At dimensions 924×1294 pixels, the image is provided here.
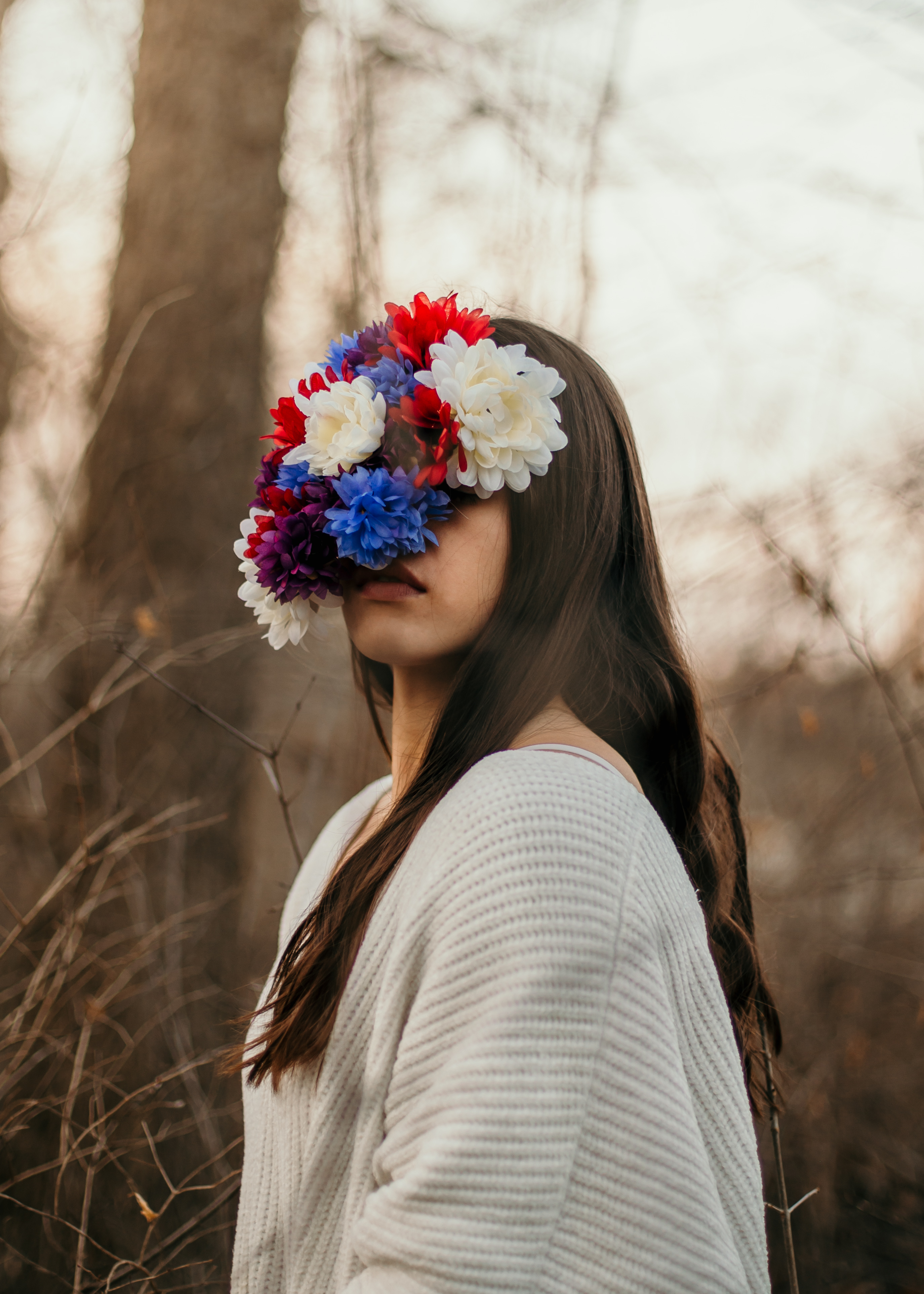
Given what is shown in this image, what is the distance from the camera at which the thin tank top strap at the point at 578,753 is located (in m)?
1.03

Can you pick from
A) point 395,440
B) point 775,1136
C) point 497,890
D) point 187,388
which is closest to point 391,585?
point 395,440

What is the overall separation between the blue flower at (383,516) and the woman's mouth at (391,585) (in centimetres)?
3

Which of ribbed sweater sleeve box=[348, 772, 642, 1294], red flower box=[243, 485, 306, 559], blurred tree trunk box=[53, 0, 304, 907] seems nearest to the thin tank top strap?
ribbed sweater sleeve box=[348, 772, 642, 1294]

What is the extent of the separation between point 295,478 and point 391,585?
20cm

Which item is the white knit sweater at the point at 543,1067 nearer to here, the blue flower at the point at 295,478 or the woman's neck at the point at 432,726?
the woman's neck at the point at 432,726

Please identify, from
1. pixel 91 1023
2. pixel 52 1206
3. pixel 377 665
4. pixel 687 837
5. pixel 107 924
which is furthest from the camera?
pixel 107 924

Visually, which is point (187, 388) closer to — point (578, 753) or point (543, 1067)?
point (578, 753)

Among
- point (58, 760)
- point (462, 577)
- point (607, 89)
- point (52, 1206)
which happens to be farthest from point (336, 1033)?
point (607, 89)

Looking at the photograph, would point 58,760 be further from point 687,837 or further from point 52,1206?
point 687,837

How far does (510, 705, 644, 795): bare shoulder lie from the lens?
1100 mm

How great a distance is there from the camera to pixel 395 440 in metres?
1.11

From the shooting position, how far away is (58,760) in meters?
2.70

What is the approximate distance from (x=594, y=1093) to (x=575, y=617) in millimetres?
575

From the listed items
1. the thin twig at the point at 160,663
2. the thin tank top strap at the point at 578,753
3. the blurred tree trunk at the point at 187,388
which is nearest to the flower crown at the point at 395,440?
the thin tank top strap at the point at 578,753
